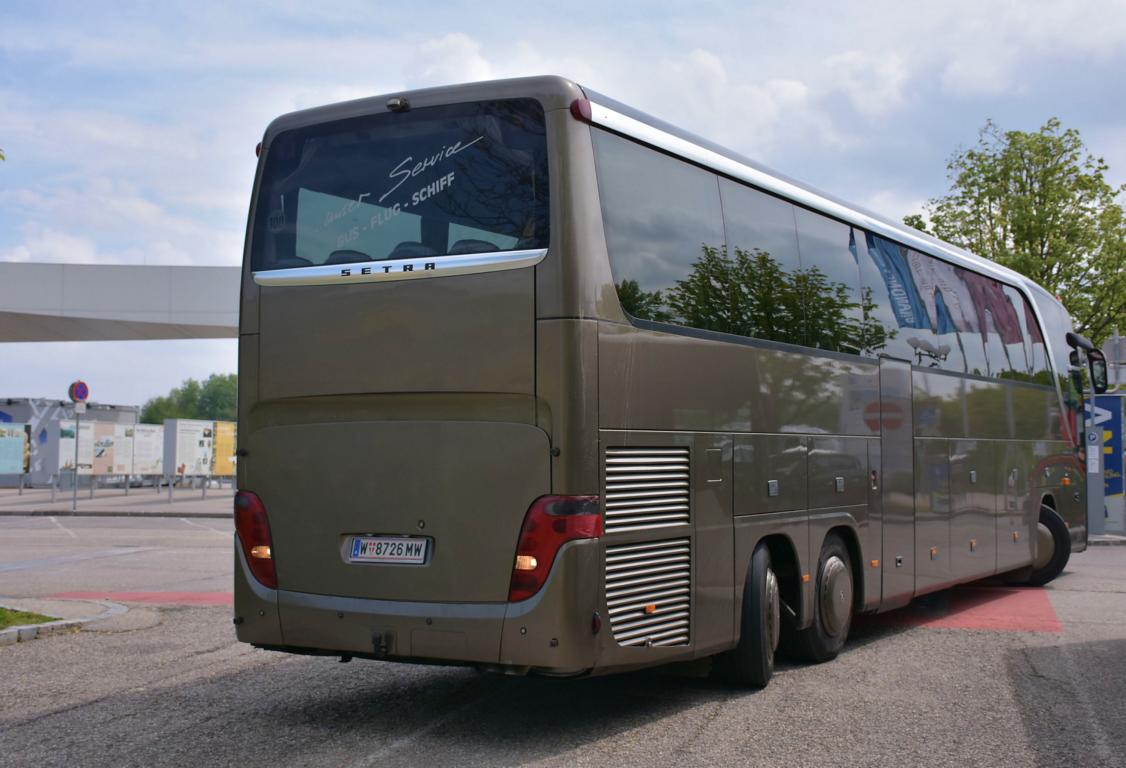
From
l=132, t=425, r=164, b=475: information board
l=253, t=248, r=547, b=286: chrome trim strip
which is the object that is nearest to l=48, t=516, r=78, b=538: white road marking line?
l=132, t=425, r=164, b=475: information board

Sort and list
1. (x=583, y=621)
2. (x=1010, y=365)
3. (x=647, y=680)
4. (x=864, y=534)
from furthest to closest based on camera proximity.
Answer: (x=1010, y=365), (x=864, y=534), (x=647, y=680), (x=583, y=621)

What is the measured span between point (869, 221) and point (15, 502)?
32094 mm

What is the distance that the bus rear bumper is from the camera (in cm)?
633

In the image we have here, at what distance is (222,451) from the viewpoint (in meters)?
45.4

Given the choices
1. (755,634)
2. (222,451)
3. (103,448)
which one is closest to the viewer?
(755,634)

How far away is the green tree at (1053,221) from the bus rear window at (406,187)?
32.9 m

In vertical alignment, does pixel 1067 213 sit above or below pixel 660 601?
above

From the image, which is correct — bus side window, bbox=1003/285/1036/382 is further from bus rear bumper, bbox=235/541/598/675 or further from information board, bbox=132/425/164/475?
information board, bbox=132/425/164/475

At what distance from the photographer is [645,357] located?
6.92 meters

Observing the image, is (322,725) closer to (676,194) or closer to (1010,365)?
(676,194)

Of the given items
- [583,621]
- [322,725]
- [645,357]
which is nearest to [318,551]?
[322,725]

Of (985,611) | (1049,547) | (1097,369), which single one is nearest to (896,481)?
(985,611)

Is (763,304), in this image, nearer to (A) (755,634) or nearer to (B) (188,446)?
(A) (755,634)

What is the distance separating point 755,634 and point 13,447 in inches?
1621
